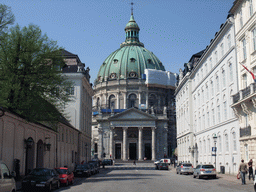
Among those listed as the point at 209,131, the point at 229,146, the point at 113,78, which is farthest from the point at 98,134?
the point at 229,146

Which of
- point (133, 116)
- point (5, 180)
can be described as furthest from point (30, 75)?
point (133, 116)

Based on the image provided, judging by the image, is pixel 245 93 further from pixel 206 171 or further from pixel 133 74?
pixel 133 74

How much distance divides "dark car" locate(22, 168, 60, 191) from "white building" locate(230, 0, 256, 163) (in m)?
15.7

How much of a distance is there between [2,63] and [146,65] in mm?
91807

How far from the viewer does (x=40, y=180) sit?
18672 mm

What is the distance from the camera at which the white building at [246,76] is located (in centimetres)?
2712

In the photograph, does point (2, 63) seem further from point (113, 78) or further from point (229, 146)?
point (113, 78)

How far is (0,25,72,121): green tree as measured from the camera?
24281 mm

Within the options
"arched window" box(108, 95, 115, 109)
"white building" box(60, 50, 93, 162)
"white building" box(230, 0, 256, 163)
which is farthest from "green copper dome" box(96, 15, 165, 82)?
"white building" box(230, 0, 256, 163)

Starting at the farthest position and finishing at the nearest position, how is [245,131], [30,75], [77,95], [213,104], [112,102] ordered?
[112,102] < [77,95] < [213,104] < [245,131] < [30,75]

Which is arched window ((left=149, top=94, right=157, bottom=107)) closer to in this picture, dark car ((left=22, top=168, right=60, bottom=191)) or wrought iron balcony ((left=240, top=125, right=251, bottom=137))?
wrought iron balcony ((left=240, top=125, right=251, bottom=137))

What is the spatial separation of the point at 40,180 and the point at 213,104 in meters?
26.2

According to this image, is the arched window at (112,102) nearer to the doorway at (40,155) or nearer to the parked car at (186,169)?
the parked car at (186,169)

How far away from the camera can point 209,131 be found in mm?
42344
